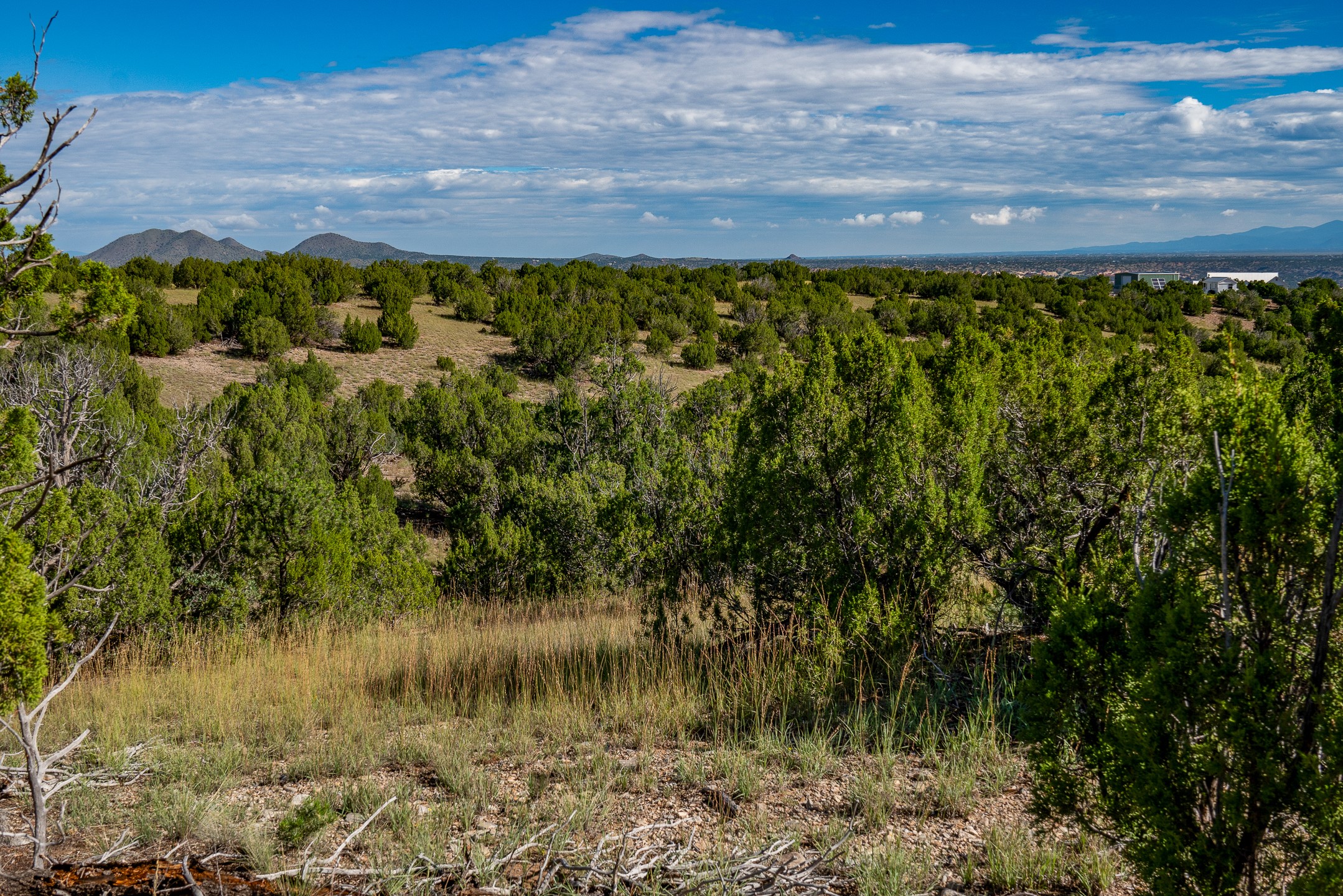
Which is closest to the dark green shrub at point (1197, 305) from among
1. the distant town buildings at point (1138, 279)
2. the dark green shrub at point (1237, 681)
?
the distant town buildings at point (1138, 279)

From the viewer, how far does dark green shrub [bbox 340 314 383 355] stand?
26391mm

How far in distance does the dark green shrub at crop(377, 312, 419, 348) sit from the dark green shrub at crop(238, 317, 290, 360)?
3.56 meters

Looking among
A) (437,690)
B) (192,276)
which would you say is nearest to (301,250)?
(192,276)

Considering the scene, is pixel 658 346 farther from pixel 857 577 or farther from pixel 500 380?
pixel 857 577

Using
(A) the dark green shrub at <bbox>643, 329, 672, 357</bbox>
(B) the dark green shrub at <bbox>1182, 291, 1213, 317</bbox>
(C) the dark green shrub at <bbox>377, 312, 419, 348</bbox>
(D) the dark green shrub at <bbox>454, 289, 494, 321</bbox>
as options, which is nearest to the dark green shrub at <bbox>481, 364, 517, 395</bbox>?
(C) the dark green shrub at <bbox>377, 312, 419, 348</bbox>

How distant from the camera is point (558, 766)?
3.95 m

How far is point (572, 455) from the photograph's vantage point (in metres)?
15.7

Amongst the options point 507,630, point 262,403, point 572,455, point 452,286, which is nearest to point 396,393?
point 262,403

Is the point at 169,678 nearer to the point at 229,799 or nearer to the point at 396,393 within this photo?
the point at 229,799

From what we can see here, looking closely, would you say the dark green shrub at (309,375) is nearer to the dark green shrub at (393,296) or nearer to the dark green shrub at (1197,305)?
the dark green shrub at (393,296)

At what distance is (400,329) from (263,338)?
14.6 ft

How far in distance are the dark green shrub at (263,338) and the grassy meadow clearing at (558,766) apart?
20.7 metres

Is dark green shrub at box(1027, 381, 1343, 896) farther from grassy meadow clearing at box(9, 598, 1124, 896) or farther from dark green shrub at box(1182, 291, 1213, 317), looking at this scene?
dark green shrub at box(1182, 291, 1213, 317)

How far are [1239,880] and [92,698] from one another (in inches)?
256
